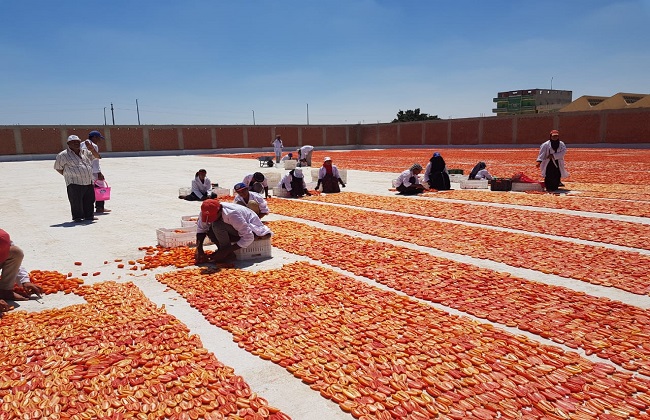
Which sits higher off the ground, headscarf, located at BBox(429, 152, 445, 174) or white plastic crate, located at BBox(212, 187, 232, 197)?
headscarf, located at BBox(429, 152, 445, 174)

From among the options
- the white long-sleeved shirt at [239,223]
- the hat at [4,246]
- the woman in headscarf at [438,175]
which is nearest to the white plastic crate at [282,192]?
the woman in headscarf at [438,175]

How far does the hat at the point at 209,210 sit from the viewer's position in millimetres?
5457

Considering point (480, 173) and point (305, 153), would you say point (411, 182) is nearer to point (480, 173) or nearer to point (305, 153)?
point (480, 173)

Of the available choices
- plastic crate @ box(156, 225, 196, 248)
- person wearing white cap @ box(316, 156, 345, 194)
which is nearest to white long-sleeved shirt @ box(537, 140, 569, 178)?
person wearing white cap @ box(316, 156, 345, 194)

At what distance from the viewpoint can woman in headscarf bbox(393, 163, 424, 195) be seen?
490 inches

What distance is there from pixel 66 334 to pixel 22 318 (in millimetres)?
722

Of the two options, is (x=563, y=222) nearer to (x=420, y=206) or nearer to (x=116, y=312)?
(x=420, y=206)

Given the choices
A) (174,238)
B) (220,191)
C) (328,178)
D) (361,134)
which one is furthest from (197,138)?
(174,238)

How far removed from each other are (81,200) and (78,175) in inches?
22.2

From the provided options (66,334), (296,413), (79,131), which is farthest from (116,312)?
(79,131)

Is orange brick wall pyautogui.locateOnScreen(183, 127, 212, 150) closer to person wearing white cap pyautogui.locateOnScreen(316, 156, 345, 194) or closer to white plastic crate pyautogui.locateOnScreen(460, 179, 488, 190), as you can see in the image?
person wearing white cap pyautogui.locateOnScreen(316, 156, 345, 194)

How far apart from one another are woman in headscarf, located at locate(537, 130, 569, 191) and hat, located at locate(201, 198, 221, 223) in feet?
32.3

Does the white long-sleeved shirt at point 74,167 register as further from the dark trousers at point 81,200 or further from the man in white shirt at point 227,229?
the man in white shirt at point 227,229

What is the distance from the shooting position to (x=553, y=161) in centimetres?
1220
